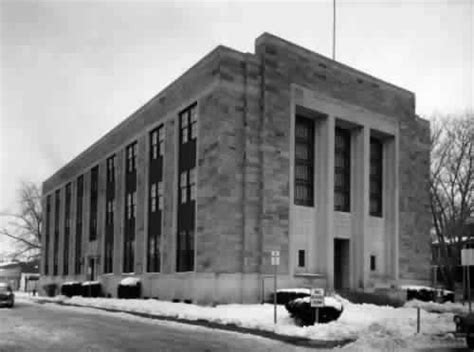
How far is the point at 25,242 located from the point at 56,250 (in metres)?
28.1

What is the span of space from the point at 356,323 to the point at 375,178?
20847 millimetres

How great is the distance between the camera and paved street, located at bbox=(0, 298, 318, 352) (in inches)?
648

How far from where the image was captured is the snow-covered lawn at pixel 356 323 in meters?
18.2

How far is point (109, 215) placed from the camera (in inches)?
1996

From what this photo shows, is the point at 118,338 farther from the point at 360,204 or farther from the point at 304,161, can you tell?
the point at 360,204

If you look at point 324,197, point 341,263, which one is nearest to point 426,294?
point 341,263

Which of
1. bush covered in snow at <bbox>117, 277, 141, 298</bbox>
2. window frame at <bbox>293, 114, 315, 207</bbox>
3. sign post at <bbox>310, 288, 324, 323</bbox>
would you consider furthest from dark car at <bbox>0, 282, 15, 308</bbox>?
sign post at <bbox>310, 288, 324, 323</bbox>

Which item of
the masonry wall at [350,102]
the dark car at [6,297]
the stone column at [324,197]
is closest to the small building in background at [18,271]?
the dark car at [6,297]

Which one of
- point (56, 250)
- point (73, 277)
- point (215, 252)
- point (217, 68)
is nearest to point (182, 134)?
point (217, 68)

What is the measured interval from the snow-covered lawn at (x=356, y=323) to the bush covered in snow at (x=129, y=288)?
6.60 metres

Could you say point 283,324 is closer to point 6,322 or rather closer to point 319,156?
point 6,322

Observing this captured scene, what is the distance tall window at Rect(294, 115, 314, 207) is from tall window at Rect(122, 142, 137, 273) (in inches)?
535

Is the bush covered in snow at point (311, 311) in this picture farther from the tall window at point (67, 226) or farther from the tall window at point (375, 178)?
the tall window at point (67, 226)

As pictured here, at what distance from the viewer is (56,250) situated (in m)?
66.8
